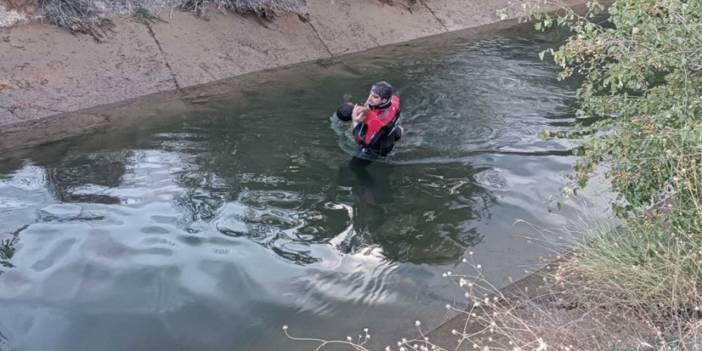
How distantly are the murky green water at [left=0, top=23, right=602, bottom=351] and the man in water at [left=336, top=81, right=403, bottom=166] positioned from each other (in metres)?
0.36

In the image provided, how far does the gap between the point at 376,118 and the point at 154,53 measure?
517 centimetres

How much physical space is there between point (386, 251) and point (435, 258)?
1.49 ft

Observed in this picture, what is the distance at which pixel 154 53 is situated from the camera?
1170 cm

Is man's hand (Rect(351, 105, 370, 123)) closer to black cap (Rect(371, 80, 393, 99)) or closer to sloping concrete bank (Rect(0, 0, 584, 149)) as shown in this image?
black cap (Rect(371, 80, 393, 99))

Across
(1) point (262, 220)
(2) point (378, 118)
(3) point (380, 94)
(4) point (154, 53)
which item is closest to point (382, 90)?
(3) point (380, 94)

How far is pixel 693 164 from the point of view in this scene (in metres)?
4.40

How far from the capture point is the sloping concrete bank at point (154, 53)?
10.1m

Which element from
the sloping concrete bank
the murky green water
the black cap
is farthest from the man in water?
the sloping concrete bank

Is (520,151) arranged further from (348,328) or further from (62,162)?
(62,162)

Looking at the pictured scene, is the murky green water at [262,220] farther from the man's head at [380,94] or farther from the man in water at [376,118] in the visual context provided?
the man's head at [380,94]

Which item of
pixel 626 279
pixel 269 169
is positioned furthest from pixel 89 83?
pixel 626 279

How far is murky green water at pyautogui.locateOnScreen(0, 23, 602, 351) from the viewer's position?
547 centimetres

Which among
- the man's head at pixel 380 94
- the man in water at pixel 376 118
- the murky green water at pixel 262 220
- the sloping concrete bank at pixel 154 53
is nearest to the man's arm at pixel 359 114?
the man in water at pixel 376 118

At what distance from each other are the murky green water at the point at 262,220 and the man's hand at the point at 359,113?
2.19ft
